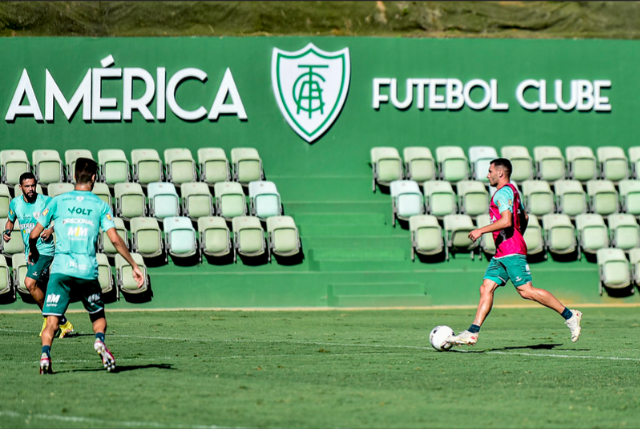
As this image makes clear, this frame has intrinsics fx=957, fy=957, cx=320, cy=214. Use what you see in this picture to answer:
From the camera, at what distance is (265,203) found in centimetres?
1886

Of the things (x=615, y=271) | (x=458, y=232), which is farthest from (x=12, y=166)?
(x=615, y=271)

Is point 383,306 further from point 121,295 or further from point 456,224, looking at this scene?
point 121,295

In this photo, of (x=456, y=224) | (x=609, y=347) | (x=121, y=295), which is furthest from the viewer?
(x=456, y=224)

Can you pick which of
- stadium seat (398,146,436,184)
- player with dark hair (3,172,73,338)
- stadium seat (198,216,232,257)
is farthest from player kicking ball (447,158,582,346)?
stadium seat (398,146,436,184)

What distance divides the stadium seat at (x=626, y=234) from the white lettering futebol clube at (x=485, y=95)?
3.54 metres

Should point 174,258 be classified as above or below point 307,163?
below

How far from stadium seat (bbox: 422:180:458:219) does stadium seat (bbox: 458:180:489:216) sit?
0.21 m

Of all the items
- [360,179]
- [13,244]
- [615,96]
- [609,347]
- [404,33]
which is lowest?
[609,347]

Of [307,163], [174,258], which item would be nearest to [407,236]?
[307,163]

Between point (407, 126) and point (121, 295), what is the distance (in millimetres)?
7579

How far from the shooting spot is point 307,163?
20891mm

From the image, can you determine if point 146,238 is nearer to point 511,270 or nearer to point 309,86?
point 309,86

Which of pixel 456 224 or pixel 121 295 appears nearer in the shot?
pixel 121 295

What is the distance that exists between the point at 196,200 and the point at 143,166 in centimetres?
154
